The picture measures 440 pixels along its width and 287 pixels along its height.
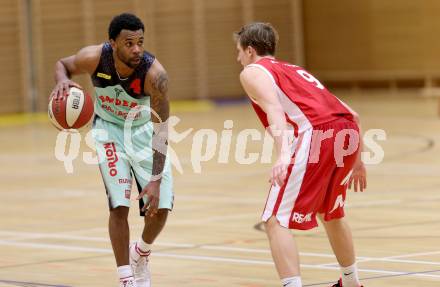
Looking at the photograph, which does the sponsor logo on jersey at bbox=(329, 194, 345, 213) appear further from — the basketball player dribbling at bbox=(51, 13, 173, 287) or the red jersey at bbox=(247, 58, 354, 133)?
the basketball player dribbling at bbox=(51, 13, 173, 287)

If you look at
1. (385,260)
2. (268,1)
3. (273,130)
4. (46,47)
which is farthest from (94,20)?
(273,130)

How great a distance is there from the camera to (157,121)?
6.46 metres

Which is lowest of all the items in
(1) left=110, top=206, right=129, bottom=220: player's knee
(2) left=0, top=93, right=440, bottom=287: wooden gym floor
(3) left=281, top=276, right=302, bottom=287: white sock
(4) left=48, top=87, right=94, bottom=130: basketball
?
(2) left=0, top=93, right=440, bottom=287: wooden gym floor

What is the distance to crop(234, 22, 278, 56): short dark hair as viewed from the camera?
5.83m

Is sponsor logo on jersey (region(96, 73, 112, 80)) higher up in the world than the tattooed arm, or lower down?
higher up

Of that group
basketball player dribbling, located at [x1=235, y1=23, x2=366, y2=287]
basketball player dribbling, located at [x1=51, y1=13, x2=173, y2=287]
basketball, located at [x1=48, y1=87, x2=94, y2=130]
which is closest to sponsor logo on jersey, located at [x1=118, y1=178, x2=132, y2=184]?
basketball player dribbling, located at [x1=51, y1=13, x2=173, y2=287]

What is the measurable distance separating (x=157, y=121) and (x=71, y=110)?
54 cm

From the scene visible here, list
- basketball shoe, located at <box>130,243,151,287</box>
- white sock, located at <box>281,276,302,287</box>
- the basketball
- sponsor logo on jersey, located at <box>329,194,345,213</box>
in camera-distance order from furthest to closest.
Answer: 1. basketball shoe, located at <box>130,243,151,287</box>
2. the basketball
3. sponsor logo on jersey, located at <box>329,194,345,213</box>
4. white sock, located at <box>281,276,302,287</box>

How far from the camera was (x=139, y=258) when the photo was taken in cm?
681

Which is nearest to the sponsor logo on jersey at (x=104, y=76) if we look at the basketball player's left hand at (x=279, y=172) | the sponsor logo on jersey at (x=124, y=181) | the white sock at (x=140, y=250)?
the sponsor logo on jersey at (x=124, y=181)

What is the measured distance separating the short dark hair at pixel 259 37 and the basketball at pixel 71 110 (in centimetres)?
120

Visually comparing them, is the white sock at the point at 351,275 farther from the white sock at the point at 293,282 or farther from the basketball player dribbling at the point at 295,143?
the white sock at the point at 293,282

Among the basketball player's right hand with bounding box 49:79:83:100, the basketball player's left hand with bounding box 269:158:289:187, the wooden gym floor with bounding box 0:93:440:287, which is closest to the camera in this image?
the basketball player's left hand with bounding box 269:158:289:187

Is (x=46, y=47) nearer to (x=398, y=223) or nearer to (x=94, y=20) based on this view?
(x=94, y=20)
